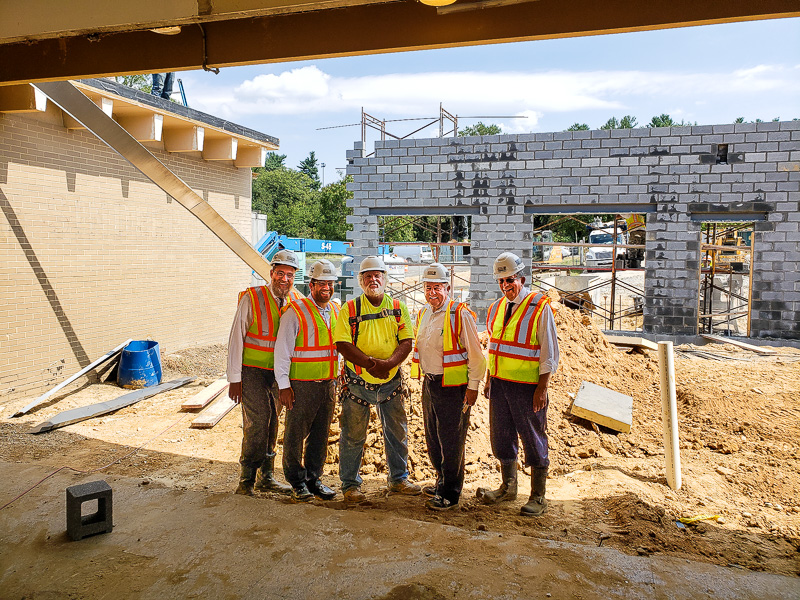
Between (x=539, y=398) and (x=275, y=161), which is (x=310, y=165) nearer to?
(x=275, y=161)

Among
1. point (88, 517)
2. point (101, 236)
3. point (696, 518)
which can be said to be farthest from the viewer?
point (101, 236)

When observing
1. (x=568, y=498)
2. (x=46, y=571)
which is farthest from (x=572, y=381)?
(x=46, y=571)

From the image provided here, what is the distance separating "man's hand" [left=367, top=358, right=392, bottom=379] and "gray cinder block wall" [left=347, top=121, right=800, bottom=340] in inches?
321

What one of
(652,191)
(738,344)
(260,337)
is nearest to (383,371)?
(260,337)

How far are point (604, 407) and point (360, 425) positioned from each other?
3478 mm

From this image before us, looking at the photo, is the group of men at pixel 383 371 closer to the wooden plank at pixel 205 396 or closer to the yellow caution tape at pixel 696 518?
the yellow caution tape at pixel 696 518

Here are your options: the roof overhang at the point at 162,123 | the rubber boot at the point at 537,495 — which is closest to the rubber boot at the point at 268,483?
the rubber boot at the point at 537,495

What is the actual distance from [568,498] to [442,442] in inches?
53.7

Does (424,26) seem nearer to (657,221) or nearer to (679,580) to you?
(679,580)

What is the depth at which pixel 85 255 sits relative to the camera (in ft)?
31.2

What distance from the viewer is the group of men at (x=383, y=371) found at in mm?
4801

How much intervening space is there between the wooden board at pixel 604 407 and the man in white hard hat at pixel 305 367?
338 cm

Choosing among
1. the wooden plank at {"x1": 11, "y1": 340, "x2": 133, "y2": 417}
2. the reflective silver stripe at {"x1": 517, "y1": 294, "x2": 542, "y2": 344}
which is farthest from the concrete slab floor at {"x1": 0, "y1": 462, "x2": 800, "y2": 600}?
the wooden plank at {"x1": 11, "y1": 340, "x2": 133, "y2": 417}

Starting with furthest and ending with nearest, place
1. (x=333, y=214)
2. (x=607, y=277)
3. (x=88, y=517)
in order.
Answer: (x=333, y=214)
(x=607, y=277)
(x=88, y=517)
